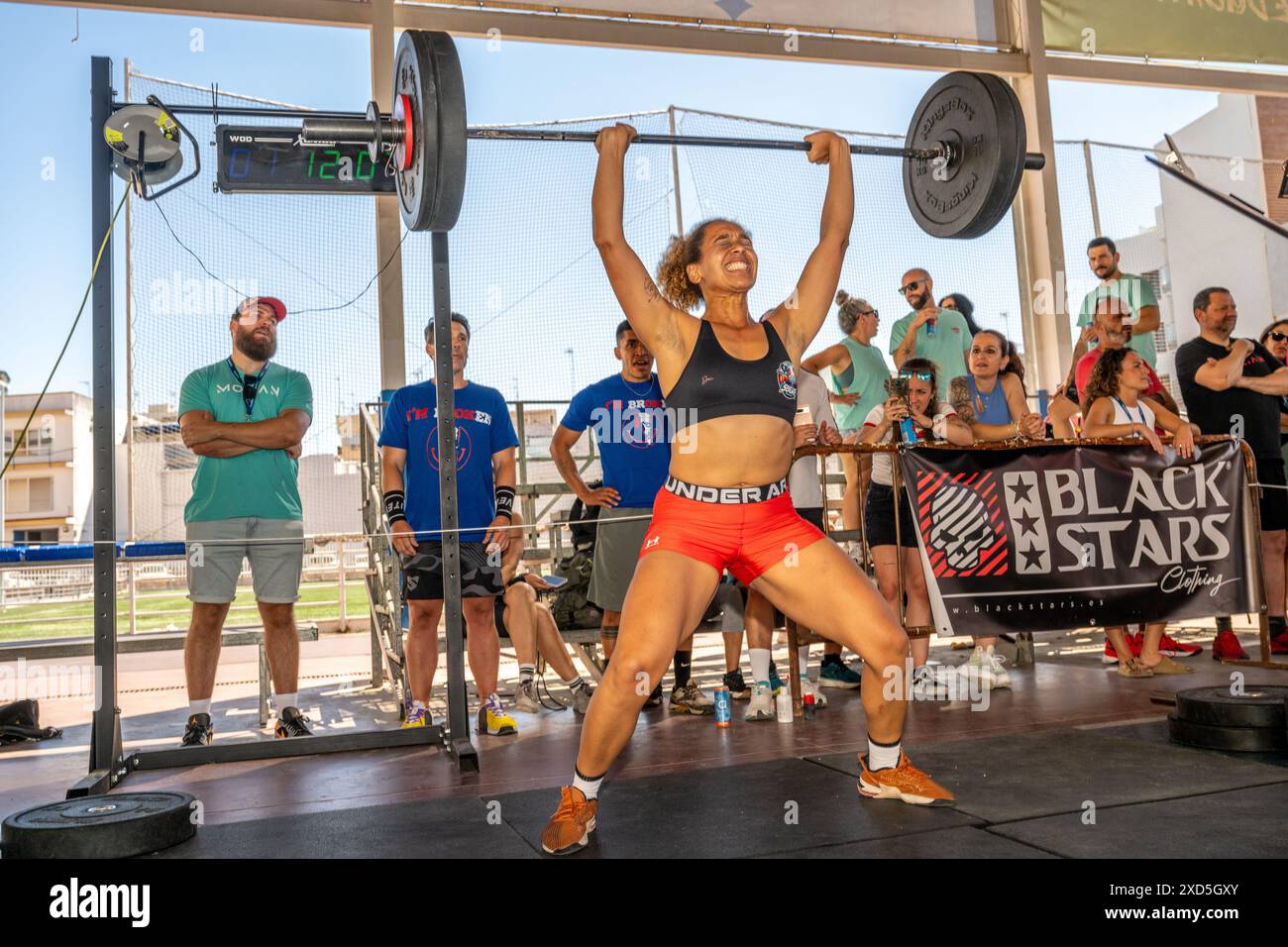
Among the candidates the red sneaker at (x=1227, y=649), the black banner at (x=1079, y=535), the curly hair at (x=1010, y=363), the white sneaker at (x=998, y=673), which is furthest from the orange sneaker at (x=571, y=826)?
the red sneaker at (x=1227, y=649)

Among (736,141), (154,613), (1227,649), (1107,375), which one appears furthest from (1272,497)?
(154,613)

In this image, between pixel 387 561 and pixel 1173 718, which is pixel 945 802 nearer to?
pixel 1173 718

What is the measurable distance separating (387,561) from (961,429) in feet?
9.06

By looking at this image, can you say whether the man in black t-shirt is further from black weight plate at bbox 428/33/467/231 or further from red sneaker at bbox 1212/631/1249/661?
black weight plate at bbox 428/33/467/231

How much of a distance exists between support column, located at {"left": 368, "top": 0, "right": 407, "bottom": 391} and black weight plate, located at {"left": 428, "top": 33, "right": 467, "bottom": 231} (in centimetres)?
329

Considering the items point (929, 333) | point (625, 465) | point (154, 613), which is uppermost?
point (929, 333)

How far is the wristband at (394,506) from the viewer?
145 inches

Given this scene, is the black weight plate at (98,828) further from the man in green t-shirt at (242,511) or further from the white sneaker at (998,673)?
the white sneaker at (998,673)

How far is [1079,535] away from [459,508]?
249 centimetres

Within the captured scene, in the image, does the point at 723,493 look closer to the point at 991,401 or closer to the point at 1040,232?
the point at 991,401

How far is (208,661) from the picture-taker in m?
3.50

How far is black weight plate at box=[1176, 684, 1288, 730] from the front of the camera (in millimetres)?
2812

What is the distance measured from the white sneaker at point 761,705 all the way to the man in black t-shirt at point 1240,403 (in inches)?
93.3

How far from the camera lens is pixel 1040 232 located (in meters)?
7.66
